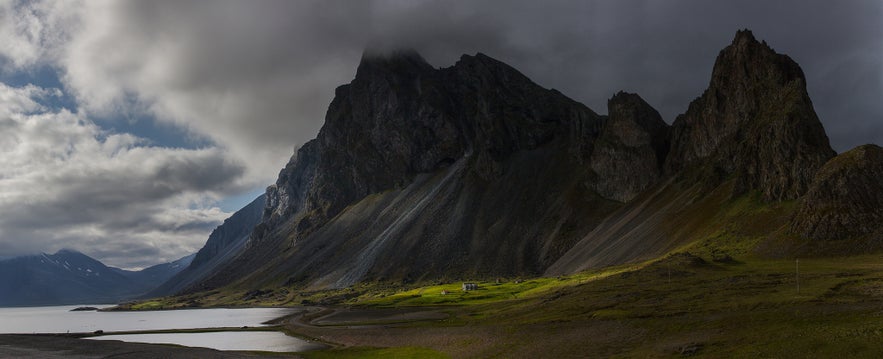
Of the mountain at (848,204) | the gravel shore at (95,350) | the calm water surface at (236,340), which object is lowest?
the calm water surface at (236,340)

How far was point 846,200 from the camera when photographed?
419ft

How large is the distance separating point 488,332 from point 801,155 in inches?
5062

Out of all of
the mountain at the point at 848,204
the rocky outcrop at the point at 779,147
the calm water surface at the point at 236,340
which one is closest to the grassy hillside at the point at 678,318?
the calm water surface at the point at 236,340

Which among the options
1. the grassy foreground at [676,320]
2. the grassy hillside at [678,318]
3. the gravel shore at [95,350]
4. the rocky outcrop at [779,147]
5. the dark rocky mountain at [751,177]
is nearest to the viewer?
the grassy foreground at [676,320]

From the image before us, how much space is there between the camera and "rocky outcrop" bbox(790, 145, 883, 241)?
12094cm

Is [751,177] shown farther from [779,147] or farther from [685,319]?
[685,319]

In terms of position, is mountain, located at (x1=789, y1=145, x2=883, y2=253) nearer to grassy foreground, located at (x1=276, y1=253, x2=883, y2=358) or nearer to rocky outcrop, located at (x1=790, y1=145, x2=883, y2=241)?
rocky outcrop, located at (x1=790, y1=145, x2=883, y2=241)

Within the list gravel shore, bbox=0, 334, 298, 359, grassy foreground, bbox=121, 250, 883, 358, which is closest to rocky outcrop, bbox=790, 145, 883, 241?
grassy foreground, bbox=121, 250, 883, 358

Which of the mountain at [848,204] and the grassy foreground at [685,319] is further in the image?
the mountain at [848,204]

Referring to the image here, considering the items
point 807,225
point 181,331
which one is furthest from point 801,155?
point 181,331

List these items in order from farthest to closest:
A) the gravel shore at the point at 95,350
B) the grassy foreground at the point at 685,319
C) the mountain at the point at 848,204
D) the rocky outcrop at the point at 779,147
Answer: the rocky outcrop at the point at 779,147 < the mountain at the point at 848,204 < the gravel shore at the point at 95,350 < the grassy foreground at the point at 685,319

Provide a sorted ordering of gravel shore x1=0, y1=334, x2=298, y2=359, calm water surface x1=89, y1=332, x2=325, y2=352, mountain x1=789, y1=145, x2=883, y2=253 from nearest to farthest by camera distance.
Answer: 1. gravel shore x1=0, y1=334, x2=298, y2=359
2. calm water surface x1=89, y1=332, x2=325, y2=352
3. mountain x1=789, y1=145, x2=883, y2=253

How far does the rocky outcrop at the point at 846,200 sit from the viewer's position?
12094cm

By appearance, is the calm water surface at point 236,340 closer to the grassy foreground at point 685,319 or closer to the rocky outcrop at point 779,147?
the grassy foreground at point 685,319
